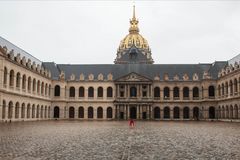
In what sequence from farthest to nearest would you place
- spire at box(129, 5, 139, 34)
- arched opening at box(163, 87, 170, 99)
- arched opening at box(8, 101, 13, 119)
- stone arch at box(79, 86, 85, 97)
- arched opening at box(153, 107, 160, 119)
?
spire at box(129, 5, 139, 34) → stone arch at box(79, 86, 85, 97) → arched opening at box(163, 87, 170, 99) → arched opening at box(153, 107, 160, 119) → arched opening at box(8, 101, 13, 119)

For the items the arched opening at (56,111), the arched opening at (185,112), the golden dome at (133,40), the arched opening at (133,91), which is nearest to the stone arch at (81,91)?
the arched opening at (56,111)

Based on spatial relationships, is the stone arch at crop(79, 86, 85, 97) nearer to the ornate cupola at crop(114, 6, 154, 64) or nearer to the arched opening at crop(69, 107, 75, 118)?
the arched opening at crop(69, 107, 75, 118)

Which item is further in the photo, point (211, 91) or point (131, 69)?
point (131, 69)

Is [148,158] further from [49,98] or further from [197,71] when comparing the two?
[197,71]

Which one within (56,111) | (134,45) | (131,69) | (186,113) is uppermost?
(134,45)

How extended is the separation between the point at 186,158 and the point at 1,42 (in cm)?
4719

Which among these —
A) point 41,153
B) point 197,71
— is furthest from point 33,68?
point 41,153

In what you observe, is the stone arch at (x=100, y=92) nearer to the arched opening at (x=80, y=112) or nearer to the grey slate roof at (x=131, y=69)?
the grey slate roof at (x=131, y=69)

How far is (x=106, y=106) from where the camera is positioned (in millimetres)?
82062

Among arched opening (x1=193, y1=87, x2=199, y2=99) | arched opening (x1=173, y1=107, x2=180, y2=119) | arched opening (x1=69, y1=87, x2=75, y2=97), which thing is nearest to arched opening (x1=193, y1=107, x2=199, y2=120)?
arched opening (x1=193, y1=87, x2=199, y2=99)

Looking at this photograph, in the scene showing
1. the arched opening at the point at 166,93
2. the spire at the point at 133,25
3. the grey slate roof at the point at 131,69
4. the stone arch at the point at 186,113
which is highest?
the spire at the point at 133,25

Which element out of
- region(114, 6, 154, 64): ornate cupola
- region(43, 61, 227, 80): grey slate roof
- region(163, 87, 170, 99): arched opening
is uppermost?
region(114, 6, 154, 64): ornate cupola

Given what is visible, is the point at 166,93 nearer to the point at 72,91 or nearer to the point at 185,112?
the point at 185,112

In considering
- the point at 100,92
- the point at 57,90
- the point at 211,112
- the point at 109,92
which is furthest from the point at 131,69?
the point at 211,112
